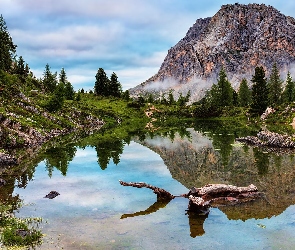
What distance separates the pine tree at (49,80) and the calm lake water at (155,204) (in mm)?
116393

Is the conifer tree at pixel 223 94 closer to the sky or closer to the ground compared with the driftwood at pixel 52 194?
closer to the sky

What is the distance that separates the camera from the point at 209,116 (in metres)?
130

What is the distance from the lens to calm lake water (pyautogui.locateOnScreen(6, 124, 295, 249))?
54.8 feet

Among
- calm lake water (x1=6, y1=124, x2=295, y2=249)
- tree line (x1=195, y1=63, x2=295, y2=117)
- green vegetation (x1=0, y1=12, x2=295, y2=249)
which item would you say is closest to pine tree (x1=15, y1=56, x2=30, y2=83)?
green vegetation (x1=0, y1=12, x2=295, y2=249)

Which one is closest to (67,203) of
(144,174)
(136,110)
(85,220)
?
(85,220)

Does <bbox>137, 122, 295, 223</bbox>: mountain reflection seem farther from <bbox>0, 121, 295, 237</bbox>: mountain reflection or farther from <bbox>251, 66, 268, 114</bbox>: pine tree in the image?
<bbox>251, 66, 268, 114</bbox>: pine tree

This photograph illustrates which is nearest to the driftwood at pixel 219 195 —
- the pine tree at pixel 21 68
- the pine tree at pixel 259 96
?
the pine tree at pixel 259 96

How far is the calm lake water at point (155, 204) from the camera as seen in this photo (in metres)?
16.7

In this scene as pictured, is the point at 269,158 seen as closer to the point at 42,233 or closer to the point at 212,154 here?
the point at 212,154

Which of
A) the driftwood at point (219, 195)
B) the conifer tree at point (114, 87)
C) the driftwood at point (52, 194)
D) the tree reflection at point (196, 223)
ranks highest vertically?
the conifer tree at point (114, 87)

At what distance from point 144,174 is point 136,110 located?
100535 millimetres

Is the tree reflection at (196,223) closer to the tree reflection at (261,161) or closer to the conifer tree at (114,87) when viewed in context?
the tree reflection at (261,161)

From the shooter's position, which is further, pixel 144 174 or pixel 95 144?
pixel 95 144

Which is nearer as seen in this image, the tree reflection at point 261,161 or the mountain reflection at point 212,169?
the mountain reflection at point 212,169
